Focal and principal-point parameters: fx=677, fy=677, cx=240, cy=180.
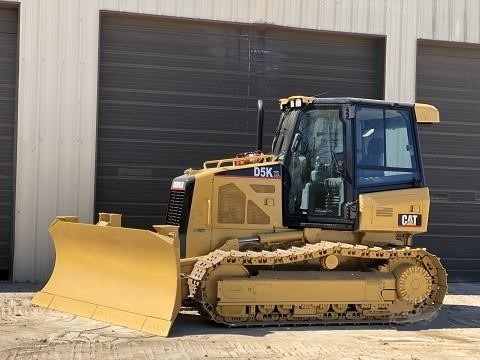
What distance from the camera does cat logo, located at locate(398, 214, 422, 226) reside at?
29.9 feet

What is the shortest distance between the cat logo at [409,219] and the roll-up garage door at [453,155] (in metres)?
4.74

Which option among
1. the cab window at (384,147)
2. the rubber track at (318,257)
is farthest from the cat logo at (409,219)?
the cab window at (384,147)

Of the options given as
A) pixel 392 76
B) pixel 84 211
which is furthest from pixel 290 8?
pixel 84 211

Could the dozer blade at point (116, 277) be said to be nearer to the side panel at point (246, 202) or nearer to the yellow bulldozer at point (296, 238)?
the yellow bulldozer at point (296, 238)

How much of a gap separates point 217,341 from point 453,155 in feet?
27.4

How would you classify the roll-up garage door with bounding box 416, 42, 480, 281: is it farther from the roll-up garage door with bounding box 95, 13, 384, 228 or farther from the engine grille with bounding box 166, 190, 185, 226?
the engine grille with bounding box 166, 190, 185, 226

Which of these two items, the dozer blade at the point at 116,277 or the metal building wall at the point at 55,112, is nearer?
the dozer blade at the point at 116,277

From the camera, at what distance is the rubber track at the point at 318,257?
26.5 ft

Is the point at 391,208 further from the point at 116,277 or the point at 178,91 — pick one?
the point at 178,91

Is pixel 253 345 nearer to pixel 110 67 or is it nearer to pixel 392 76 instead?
pixel 110 67

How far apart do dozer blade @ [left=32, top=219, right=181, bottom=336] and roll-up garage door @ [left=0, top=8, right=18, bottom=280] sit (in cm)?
277

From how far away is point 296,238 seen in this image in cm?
897

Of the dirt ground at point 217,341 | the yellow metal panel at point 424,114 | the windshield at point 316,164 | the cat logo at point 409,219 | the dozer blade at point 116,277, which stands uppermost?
the yellow metal panel at point 424,114

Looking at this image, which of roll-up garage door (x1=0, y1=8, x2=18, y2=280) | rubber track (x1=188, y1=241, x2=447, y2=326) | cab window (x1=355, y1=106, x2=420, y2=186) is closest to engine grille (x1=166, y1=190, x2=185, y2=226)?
rubber track (x1=188, y1=241, x2=447, y2=326)
